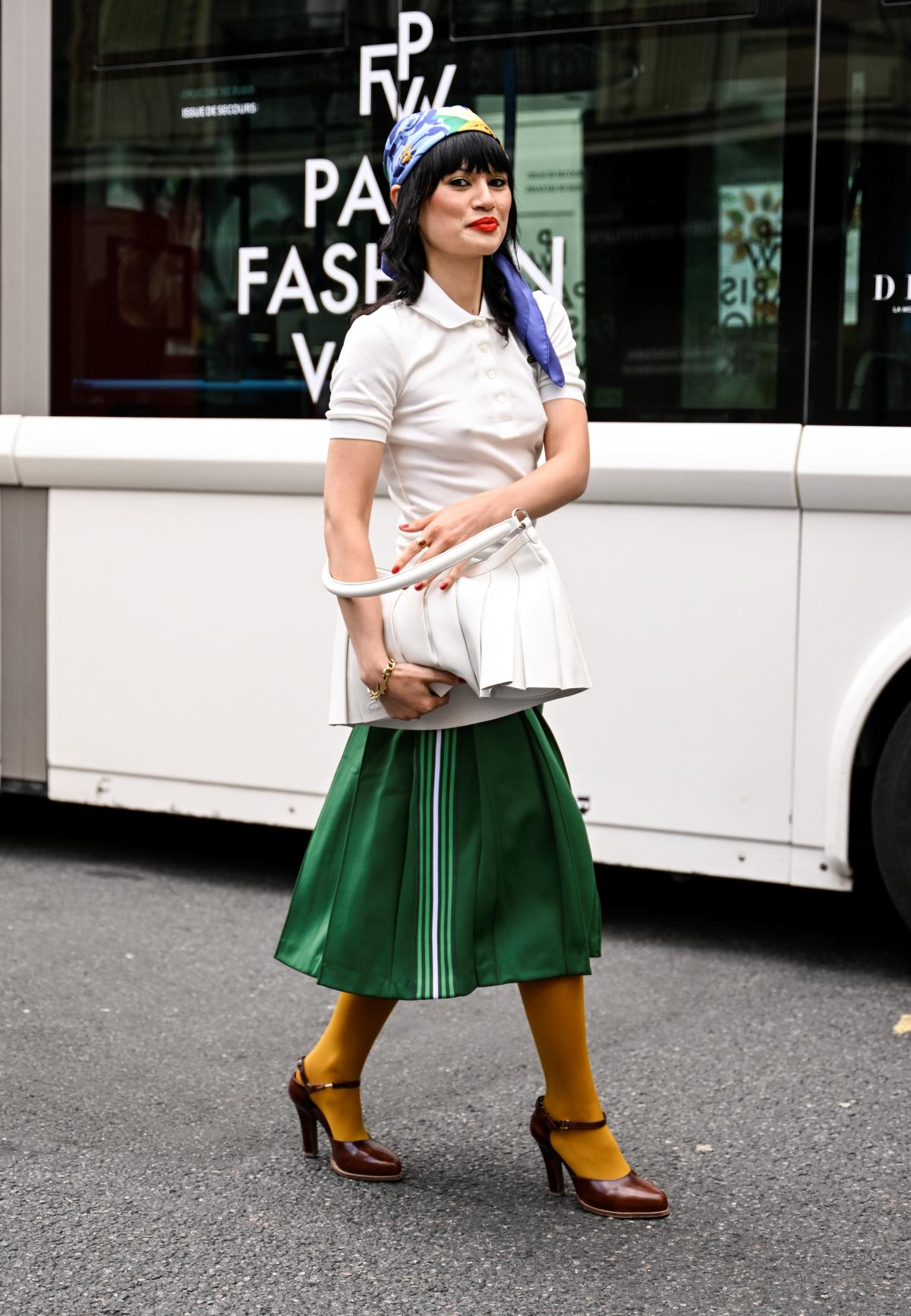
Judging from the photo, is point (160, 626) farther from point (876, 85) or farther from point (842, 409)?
point (876, 85)

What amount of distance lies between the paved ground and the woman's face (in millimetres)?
1620

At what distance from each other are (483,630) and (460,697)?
0.16 metres

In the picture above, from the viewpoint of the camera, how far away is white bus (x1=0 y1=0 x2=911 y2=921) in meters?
4.20

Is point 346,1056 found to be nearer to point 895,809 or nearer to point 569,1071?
point 569,1071

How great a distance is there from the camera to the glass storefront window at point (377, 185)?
4.27 m

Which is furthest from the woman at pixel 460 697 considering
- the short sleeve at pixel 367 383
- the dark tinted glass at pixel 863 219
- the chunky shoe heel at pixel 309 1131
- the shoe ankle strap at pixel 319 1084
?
the dark tinted glass at pixel 863 219

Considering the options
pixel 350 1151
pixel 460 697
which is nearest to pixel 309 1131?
pixel 350 1151

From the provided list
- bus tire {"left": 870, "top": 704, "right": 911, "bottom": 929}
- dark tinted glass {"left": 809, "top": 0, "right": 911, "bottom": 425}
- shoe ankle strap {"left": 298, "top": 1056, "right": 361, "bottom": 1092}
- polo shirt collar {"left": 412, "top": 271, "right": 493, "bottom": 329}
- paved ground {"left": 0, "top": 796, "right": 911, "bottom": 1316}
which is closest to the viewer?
paved ground {"left": 0, "top": 796, "right": 911, "bottom": 1316}

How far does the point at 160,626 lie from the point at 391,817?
2.34 metres

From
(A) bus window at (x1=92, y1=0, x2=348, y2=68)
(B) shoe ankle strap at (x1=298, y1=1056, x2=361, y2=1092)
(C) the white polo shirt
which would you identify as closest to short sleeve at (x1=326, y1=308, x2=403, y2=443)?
(C) the white polo shirt

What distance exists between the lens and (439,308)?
282cm

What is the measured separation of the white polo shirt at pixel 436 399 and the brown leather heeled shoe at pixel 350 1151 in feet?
3.24

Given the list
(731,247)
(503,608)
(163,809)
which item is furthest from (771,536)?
(163,809)

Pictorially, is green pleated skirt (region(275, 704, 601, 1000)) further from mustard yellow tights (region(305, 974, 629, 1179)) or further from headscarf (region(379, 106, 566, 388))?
headscarf (region(379, 106, 566, 388))
